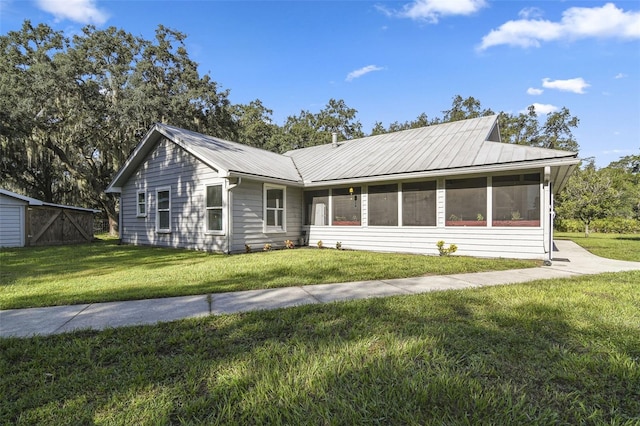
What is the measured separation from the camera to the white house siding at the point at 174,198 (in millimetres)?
10703

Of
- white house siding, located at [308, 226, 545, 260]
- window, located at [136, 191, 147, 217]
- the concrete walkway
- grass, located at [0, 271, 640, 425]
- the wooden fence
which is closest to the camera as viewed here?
grass, located at [0, 271, 640, 425]

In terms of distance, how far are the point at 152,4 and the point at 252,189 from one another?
7.29 metres

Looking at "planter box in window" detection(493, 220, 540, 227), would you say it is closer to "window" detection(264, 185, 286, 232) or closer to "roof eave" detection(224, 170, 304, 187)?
"roof eave" detection(224, 170, 304, 187)

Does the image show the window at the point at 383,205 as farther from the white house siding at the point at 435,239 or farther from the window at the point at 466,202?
the window at the point at 466,202

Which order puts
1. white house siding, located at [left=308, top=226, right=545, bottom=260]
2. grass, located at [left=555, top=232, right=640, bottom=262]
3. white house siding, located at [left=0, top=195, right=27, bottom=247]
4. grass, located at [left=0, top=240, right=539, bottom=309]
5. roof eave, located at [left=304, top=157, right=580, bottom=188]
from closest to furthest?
grass, located at [left=0, top=240, right=539, bottom=309] → roof eave, located at [left=304, top=157, right=580, bottom=188] → white house siding, located at [left=308, top=226, right=545, bottom=260] → grass, located at [left=555, top=232, right=640, bottom=262] → white house siding, located at [left=0, top=195, right=27, bottom=247]

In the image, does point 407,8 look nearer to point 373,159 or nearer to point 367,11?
point 367,11

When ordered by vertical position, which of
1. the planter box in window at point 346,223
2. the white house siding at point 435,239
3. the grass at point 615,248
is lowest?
the grass at point 615,248

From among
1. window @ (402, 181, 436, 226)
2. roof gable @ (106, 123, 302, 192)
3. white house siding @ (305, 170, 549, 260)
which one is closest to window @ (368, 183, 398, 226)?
white house siding @ (305, 170, 549, 260)

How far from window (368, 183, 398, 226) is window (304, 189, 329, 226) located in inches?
70.5

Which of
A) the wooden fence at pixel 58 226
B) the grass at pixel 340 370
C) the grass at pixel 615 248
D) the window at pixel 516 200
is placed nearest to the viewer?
the grass at pixel 340 370

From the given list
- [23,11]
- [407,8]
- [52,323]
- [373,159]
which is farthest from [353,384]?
[23,11]

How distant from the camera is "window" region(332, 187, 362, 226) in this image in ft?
36.6

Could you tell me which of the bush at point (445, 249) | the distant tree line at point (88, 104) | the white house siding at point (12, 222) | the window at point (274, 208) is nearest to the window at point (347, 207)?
the window at point (274, 208)

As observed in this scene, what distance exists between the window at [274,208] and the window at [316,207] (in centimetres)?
112
